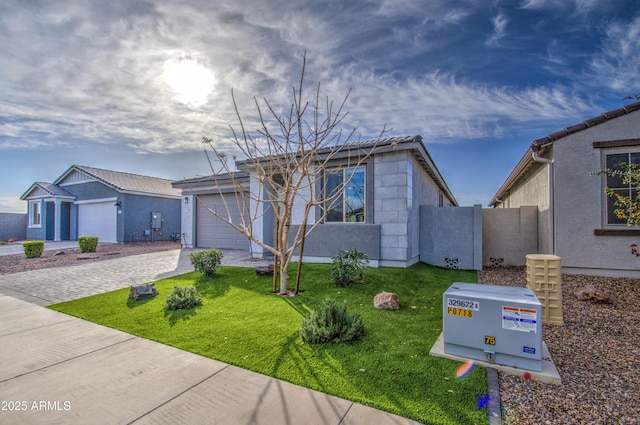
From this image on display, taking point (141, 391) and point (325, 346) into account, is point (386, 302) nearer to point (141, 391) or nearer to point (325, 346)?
point (325, 346)

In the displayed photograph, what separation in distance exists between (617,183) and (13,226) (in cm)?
3447

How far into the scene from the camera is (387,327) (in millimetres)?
4449

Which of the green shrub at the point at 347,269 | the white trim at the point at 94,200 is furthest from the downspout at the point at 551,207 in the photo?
the white trim at the point at 94,200

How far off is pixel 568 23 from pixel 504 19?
135cm

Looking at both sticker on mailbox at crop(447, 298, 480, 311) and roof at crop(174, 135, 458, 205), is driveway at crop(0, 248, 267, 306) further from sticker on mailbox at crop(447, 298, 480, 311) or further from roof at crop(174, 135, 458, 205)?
sticker on mailbox at crop(447, 298, 480, 311)

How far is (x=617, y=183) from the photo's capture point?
24.0 feet

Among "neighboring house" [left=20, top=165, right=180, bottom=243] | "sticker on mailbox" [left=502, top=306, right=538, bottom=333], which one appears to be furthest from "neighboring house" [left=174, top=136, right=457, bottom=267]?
"neighboring house" [left=20, top=165, right=180, bottom=243]

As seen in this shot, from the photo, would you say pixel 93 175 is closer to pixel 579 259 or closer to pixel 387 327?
pixel 387 327

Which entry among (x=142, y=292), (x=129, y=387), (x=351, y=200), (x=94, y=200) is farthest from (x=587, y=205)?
(x=94, y=200)

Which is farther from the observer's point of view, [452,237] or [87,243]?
[87,243]

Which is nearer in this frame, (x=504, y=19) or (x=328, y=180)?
(x=504, y=19)

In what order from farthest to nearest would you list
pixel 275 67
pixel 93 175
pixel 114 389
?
pixel 93 175
pixel 275 67
pixel 114 389

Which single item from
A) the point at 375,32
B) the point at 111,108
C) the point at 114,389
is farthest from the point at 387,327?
the point at 111,108

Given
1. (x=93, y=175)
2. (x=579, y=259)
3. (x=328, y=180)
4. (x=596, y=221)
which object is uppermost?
(x=93, y=175)
